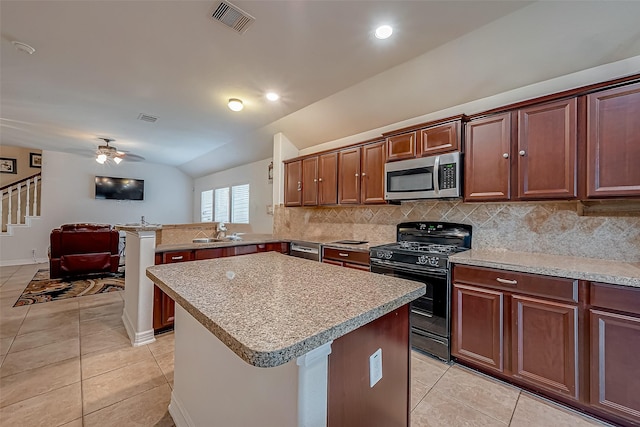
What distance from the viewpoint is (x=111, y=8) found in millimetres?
1847

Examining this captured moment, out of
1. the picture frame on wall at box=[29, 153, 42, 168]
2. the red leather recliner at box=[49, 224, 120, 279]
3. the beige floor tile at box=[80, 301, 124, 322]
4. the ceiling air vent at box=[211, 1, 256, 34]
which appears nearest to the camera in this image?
the ceiling air vent at box=[211, 1, 256, 34]

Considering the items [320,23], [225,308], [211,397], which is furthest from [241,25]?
[211,397]

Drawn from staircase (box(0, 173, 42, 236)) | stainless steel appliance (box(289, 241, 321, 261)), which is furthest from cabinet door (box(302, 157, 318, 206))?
staircase (box(0, 173, 42, 236))

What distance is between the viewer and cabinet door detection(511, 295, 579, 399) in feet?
5.35

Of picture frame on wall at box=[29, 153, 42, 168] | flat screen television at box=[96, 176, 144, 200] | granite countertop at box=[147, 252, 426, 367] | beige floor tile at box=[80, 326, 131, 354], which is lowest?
beige floor tile at box=[80, 326, 131, 354]

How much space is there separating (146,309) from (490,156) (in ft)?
11.1

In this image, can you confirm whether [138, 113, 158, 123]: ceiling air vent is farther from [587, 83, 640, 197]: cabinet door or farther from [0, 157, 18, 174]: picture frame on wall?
[587, 83, 640, 197]: cabinet door

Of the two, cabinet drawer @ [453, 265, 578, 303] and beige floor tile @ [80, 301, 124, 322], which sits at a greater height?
cabinet drawer @ [453, 265, 578, 303]

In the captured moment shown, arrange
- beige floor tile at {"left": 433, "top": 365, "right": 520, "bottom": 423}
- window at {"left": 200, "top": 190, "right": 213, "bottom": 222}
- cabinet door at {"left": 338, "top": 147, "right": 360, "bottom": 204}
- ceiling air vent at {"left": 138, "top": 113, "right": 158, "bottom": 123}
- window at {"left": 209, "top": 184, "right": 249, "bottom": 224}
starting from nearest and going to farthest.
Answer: beige floor tile at {"left": 433, "top": 365, "right": 520, "bottom": 423}
cabinet door at {"left": 338, "top": 147, "right": 360, "bottom": 204}
ceiling air vent at {"left": 138, "top": 113, "right": 158, "bottom": 123}
window at {"left": 209, "top": 184, "right": 249, "bottom": 224}
window at {"left": 200, "top": 190, "right": 213, "bottom": 222}

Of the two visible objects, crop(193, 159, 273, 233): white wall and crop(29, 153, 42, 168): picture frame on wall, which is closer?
crop(193, 159, 273, 233): white wall

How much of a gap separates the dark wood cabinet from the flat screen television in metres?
8.38

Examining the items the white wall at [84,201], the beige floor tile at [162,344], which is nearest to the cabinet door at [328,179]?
the beige floor tile at [162,344]

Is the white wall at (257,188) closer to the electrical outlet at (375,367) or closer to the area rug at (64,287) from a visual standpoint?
the area rug at (64,287)

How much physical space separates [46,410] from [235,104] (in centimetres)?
315
